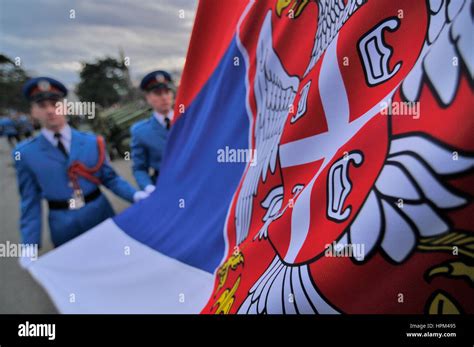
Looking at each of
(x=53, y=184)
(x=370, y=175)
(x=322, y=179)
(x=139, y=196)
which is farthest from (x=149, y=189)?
(x=370, y=175)

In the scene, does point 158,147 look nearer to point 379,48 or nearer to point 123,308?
point 123,308

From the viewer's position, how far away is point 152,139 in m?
2.27

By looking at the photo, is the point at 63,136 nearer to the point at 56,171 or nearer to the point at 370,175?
the point at 56,171

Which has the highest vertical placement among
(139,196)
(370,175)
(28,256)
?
(370,175)

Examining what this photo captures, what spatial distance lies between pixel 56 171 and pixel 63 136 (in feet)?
0.59

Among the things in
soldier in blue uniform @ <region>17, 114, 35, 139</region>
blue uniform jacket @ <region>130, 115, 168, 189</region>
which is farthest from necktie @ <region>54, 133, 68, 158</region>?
soldier in blue uniform @ <region>17, 114, 35, 139</region>

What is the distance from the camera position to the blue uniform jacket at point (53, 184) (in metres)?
1.56

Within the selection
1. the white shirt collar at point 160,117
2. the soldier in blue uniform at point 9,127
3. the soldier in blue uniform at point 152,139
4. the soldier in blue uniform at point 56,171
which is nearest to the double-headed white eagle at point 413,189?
the soldier in blue uniform at point 56,171

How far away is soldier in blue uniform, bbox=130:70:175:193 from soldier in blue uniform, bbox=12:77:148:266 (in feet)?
1.56

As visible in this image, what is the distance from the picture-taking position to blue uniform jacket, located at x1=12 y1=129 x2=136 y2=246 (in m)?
1.56

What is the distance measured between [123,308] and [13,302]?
130cm

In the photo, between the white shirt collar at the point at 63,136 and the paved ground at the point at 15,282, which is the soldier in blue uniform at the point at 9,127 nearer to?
the paved ground at the point at 15,282

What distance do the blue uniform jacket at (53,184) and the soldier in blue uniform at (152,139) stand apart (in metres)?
0.47
